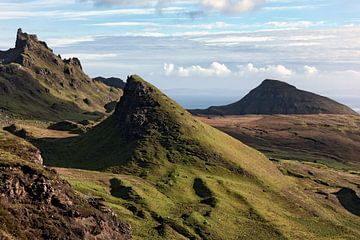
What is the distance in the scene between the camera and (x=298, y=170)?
184m

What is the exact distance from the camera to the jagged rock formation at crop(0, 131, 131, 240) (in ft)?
169

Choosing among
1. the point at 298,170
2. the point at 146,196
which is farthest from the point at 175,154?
the point at 298,170

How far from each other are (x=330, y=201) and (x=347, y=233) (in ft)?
82.8

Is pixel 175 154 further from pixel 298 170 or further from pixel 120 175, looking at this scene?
pixel 298 170

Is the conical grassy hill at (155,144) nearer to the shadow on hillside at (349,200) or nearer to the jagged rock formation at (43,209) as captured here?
the shadow on hillside at (349,200)

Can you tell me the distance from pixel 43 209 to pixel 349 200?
116 metres

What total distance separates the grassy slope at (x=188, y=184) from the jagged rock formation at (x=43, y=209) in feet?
93.6

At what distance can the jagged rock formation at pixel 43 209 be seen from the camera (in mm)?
51500

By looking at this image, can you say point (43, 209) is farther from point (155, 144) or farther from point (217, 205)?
point (155, 144)

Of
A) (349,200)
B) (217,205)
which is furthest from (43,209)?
(349,200)

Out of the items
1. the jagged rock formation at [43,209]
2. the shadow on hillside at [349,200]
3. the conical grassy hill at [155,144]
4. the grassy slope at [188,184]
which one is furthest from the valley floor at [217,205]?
the jagged rock formation at [43,209]

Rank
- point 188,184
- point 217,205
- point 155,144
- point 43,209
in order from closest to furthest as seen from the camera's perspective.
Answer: point 43,209
point 217,205
point 188,184
point 155,144

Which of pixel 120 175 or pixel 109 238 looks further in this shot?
pixel 120 175

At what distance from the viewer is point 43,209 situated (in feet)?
183
